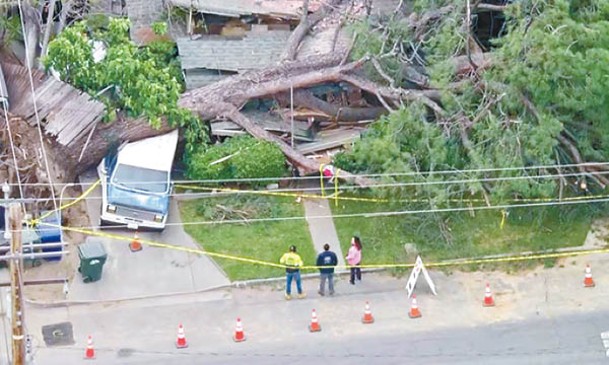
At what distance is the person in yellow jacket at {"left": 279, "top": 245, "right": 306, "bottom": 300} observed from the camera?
1017 inches

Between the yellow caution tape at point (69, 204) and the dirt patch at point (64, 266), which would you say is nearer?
the dirt patch at point (64, 266)

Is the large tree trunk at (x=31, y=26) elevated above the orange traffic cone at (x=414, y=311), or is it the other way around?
the large tree trunk at (x=31, y=26)

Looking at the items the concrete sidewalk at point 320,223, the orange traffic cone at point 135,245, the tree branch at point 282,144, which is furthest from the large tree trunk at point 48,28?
the concrete sidewalk at point 320,223

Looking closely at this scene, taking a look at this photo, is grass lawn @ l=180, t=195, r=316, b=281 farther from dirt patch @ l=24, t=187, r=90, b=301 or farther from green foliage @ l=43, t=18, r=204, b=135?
dirt patch @ l=24, t=187, r=90, b=301

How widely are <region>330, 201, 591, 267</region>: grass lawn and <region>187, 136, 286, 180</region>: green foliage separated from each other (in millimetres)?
1714

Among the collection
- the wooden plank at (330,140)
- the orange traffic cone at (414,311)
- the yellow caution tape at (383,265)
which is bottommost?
the orange traffic cone at (414,311)

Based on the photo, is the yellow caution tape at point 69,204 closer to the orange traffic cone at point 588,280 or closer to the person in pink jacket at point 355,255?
the person in pink jacket at point 355,255

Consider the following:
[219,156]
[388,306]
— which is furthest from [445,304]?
[219,156]

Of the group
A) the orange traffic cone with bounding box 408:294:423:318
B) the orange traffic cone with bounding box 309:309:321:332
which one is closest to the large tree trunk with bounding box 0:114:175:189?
the orange traffic cone with bounding box 309:309:321:332

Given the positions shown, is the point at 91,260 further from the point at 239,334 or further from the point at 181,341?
the point at 239,334

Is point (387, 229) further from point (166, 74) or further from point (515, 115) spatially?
point (166, 74)

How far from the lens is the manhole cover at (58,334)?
2481cm

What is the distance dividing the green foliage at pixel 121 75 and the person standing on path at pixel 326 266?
4.64 meters

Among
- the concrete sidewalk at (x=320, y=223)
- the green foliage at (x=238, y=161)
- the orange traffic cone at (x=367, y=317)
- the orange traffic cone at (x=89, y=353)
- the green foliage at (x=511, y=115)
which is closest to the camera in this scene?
the orange traffic cone at (x=89, y=353)
